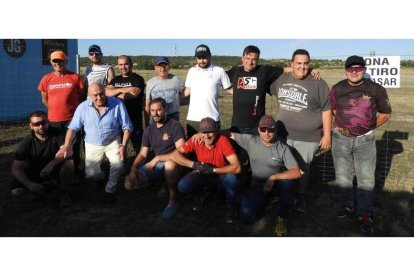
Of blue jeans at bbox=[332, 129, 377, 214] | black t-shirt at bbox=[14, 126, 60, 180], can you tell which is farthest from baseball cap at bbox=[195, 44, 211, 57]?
black t-shirt at bbox=[14, 126, 60, 180]

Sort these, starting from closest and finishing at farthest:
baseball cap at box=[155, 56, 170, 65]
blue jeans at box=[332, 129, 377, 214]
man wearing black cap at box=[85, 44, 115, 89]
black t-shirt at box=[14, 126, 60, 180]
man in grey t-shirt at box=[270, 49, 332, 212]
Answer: blue jeans at box=[332, 129, 377, 214]
man in grey t-shirt at box=[270, 49, 332, 212]
black t-shirt at box=[14, 126, 60, 180]
baseball cap at box=[155, 56, 170, 65]
man wearing black cap at box=[85, 44, 115, 89]

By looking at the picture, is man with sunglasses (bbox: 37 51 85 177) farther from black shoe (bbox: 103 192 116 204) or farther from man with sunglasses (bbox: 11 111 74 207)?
black shoe (bbox: 103 192 116 204)

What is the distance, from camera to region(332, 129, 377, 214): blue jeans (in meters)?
4.19

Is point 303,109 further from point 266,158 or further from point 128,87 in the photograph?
point 128,87

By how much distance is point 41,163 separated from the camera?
4.97 metres

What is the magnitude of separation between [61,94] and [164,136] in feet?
5.72

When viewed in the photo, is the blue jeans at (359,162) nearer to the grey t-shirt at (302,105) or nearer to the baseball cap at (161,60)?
the grey t-shirt at (302,105)

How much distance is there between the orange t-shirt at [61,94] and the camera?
5.36m

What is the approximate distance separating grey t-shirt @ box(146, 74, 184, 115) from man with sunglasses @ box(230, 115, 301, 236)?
1336 mm

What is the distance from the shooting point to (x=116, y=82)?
5.55 metres

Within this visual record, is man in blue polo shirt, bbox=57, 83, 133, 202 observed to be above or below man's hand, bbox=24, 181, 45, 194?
above

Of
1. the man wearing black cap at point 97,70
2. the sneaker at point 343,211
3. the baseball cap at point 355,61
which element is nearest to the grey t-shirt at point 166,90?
the man wearing black cap at point 97,70

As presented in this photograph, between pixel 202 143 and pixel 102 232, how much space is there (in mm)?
1604

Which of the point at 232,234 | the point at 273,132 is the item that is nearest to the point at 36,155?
the point at 232,234
